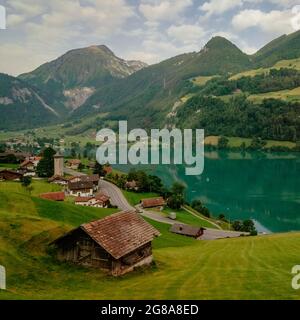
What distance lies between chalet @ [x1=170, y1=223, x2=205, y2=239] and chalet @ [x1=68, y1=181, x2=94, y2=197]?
35317mm

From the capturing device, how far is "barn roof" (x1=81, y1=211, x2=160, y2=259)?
993 inches

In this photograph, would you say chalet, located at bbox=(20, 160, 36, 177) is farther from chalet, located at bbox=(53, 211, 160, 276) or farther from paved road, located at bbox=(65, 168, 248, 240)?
chalet, located at bbox=(53, 211, 160, 276)

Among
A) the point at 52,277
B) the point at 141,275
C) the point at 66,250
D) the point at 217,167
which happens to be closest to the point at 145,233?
the point at 141,275

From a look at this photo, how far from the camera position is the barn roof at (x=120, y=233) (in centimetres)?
2522

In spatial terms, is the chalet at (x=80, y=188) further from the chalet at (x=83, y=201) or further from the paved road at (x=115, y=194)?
the chalet at (x=83, y=201)

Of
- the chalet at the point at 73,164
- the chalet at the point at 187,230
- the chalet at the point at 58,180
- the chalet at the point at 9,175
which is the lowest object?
the chalet at the point at 187,230

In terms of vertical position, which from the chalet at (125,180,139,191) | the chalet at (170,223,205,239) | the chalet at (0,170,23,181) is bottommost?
the chalet at (170,223,205,239)

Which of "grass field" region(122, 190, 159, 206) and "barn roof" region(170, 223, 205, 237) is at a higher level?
"grass field" region(122, 190, 159, 206)

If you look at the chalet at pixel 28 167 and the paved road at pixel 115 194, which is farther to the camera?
the chalet at pixel 28 167

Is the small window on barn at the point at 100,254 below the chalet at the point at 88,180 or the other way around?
the other way around

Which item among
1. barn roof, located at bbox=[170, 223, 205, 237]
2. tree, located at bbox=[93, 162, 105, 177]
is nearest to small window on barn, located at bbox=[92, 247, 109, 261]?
barn roof, located at bbox=[170, 223, 205, 237]

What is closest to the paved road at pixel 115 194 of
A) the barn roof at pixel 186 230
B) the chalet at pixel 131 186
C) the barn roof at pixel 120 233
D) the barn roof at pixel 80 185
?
the chalet at pixel 131 186

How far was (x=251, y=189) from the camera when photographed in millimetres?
138625
